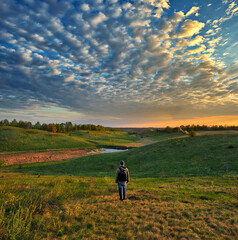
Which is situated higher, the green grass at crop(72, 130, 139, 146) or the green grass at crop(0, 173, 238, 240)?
the green grass at crop(0, 173, 238, 240)

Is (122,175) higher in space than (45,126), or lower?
lower

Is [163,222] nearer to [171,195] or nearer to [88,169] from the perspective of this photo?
[171,195]

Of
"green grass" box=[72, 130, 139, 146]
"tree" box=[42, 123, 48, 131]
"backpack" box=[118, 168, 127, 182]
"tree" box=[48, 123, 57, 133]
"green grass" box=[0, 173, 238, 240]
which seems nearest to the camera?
"green grass" box=[0, 173, 238, 240]

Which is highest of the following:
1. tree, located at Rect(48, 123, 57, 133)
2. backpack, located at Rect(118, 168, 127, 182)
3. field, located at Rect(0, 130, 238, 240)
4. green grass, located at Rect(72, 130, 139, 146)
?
tree, located at Rect(48, 123, 57, 133)

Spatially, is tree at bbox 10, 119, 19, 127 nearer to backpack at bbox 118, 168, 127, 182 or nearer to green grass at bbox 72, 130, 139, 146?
green grass at bbox 72, 130, 139, 146

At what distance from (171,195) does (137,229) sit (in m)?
5.72

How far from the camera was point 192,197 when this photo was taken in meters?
11.3

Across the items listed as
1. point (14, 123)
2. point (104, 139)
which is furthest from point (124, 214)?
point (14, 123)

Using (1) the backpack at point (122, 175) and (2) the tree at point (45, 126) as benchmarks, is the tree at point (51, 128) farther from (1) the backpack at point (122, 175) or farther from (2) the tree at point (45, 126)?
(1) the backpack at point (122, 175)

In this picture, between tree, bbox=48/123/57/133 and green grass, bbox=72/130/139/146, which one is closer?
green grass, bbox=72/130/139/146

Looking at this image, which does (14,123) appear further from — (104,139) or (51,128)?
(104,139)

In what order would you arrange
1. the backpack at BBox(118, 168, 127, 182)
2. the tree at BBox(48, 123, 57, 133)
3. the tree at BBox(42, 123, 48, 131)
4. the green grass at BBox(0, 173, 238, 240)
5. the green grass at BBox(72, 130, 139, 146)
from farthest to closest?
the tree at BBox(42, 123, 48, 131) → the tree at BBox(48, 123, 57, 133) → the green grass at BBox(72, 130, 139, 146) → the backpack at BBox(118, 168, 127, 182) → the green grass at BBox(0, 173, 238, 240)

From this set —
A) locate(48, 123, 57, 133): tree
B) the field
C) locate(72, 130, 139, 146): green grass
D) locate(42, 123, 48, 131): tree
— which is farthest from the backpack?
locate(42, 123, 48, 131): tree

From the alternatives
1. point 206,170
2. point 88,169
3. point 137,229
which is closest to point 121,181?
point 137,229
